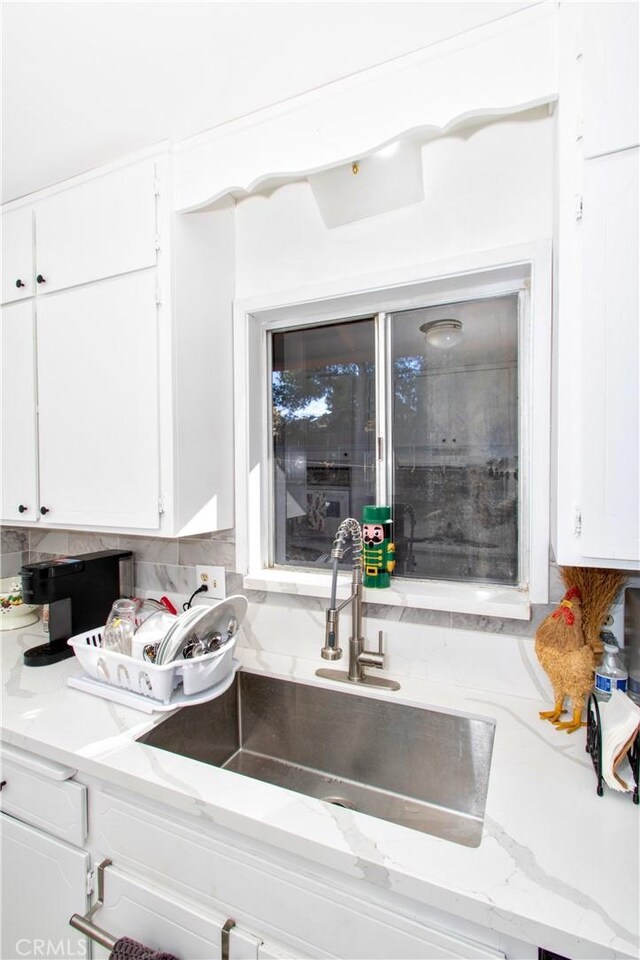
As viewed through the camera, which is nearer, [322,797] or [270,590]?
[322,797]

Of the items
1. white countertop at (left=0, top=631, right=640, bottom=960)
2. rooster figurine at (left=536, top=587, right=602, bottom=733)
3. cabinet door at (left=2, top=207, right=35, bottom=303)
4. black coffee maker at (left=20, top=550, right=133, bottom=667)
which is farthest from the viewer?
cabinet door at (left=2, top=207, right=35, bottom=303)

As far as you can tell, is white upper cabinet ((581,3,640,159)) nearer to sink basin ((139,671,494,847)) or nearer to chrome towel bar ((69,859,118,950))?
sink basin ((139,671,494,847))

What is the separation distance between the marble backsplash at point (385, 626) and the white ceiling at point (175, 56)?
126cm

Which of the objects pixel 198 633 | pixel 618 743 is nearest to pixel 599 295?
pixel 618 743

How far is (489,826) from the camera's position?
0.79 metres

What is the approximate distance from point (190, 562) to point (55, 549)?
0.78 metres

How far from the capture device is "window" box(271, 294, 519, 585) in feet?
4.35

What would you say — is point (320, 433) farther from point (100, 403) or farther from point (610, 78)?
point (610, 78)

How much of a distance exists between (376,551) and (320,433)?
1.49ft

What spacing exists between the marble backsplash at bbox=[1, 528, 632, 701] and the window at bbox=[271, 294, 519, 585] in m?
0.14

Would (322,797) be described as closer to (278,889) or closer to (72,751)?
(278,889)

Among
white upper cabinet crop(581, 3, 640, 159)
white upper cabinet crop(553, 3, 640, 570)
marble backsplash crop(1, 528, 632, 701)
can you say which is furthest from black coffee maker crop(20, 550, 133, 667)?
white upper cabinet crop(581, 3, 640, 159)

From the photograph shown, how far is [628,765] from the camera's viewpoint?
0.86 metres

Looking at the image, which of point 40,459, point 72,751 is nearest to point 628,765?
point 72,751
